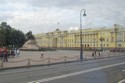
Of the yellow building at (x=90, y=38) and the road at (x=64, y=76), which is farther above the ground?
the yellow building at (x=90, y=38)

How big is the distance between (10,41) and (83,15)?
250 ft

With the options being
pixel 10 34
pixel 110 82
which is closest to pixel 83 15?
pixel 110 82

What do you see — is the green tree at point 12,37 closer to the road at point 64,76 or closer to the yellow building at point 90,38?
the yellow building at point 90,38

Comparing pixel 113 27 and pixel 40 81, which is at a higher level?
pixel 113 27

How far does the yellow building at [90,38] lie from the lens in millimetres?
145625

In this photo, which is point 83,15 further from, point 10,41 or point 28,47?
point 10,41

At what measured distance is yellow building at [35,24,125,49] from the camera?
5733 inches

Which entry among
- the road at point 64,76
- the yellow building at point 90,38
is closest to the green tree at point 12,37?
the yellow building at point 90,38

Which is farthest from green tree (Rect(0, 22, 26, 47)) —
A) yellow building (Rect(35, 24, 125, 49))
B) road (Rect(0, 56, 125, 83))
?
road (Rect(0, 56, 125, 83))

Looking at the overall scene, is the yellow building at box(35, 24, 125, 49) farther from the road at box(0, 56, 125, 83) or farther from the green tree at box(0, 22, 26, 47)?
the road at box(0, 56, 125, 83)

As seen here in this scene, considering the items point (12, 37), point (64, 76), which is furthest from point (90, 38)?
point (64, 76)

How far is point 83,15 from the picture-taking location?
4366cm

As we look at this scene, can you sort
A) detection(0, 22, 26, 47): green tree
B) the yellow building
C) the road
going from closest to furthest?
the road < detection(0, 22, 26, 47): green tree < the yellow building

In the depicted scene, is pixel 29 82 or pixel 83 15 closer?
pixel 29 82
